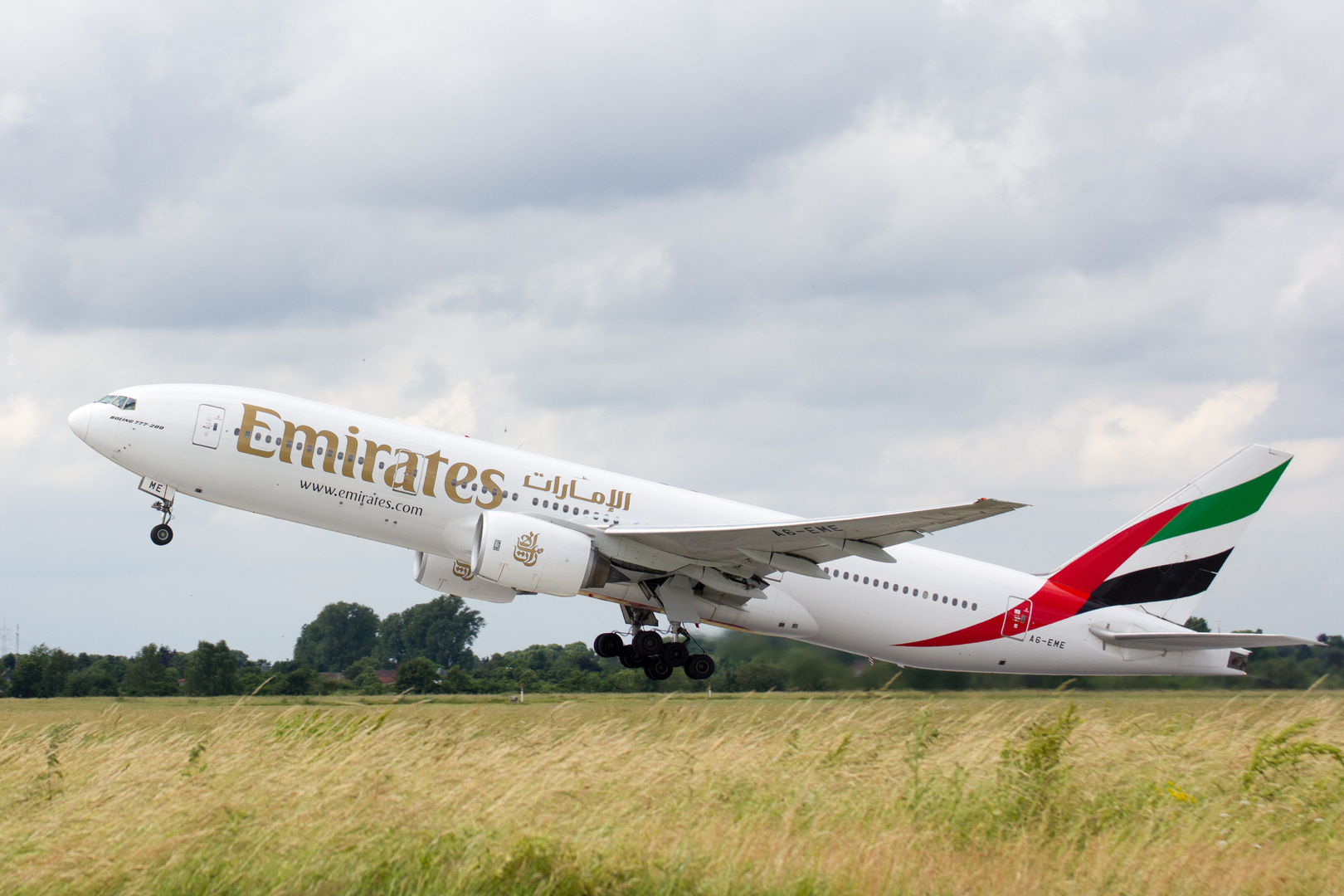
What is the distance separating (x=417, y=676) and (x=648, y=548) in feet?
54.9

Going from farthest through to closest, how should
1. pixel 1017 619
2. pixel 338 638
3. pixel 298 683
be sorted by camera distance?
pixel 338 638, pixel 298 683, pixel 1017 619

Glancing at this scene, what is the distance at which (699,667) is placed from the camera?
24.3 m

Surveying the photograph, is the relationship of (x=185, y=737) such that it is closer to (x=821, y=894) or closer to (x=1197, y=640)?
(x=821, y=894)

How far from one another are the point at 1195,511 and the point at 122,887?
24649 mm

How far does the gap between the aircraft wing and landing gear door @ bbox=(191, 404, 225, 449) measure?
8.08 m

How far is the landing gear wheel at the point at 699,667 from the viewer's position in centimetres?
2433

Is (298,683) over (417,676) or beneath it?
beneath

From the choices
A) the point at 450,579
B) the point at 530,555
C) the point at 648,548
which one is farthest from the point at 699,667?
the point at 450,579

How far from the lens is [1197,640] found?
25031 mm

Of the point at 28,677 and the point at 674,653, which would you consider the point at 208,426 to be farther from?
the point at 28,677

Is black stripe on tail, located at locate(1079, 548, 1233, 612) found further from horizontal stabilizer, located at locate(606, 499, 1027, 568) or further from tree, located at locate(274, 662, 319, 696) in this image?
tree, located at locate(274, 662, 319, 696)

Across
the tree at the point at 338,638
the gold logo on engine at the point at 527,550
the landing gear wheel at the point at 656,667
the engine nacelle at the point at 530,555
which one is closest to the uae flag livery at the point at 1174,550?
the landing gear wheel at the point at 656,667

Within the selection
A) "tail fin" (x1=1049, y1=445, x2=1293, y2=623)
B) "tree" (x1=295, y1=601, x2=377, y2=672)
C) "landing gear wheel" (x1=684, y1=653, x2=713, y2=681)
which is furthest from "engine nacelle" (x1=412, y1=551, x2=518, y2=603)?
"tree" (x1=295, y1=601, x2=377, y2=672)

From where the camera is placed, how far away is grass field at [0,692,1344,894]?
380 inches
